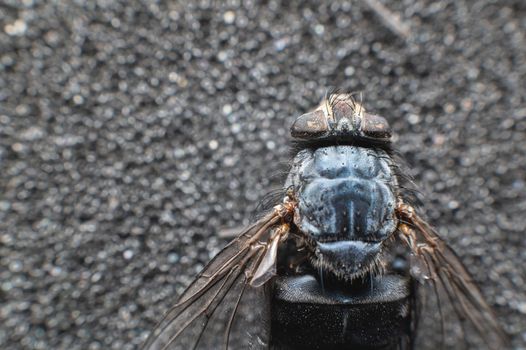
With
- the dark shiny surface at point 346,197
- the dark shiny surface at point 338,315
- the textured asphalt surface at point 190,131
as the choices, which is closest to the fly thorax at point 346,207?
the dark shiny surface at point 346,197

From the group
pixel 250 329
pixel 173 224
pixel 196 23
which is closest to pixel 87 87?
pixel 196 23

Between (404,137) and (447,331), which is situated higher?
(404,137)

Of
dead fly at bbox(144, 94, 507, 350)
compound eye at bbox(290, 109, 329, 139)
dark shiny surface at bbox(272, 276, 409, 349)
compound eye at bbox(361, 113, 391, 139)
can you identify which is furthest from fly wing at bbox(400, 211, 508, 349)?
compound eye at bbox(290, 109, 329, 139)

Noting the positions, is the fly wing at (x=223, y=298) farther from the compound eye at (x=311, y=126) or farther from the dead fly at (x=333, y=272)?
the compound eye at (x=311, y=126)

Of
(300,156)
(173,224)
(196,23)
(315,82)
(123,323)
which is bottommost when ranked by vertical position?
(123,323)

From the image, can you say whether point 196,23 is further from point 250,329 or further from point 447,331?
point 447,331

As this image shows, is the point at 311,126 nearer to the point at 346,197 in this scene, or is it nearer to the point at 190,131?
the point at 346,197
